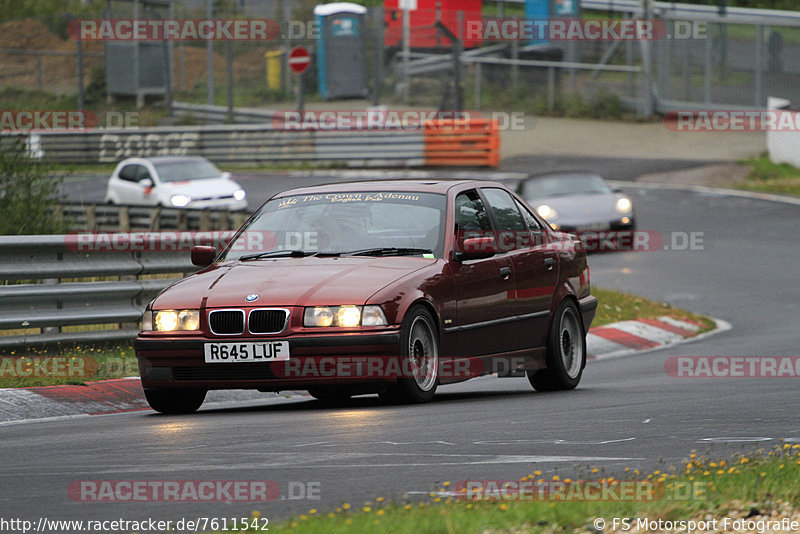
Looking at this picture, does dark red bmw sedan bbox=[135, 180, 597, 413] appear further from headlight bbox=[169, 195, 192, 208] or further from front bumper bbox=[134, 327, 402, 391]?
headlight bbox=[169, 195, 192, 208]

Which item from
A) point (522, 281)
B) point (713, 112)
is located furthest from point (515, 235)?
point (713, 112)

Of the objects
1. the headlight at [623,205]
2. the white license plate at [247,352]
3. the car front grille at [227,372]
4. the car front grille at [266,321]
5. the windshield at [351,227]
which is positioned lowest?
the headlight at [623,205]

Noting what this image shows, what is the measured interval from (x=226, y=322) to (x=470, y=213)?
83.0 inches

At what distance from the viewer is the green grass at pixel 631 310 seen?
1692 cm

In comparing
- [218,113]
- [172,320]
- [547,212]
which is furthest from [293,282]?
[218,113]

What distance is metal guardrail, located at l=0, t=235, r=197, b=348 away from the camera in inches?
444

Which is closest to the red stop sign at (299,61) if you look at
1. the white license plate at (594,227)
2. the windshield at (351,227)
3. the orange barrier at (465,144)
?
the orange barrier at (465,144)

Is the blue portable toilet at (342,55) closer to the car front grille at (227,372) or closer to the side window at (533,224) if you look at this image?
the side window at (533,224)

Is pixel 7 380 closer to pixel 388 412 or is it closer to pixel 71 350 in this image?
pixel 71 350

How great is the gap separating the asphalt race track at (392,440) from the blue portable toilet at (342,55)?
35.0m

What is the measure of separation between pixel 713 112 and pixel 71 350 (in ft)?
109

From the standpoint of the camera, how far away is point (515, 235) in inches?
406

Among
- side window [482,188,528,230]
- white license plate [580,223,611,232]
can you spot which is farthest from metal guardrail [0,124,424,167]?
side window [482,188,528,230]

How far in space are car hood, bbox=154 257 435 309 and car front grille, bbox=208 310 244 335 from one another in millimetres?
49
